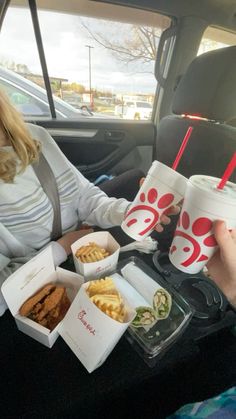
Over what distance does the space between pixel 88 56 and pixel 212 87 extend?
1.19 m

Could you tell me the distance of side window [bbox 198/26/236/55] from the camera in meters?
2.24

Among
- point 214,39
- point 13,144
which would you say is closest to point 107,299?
point 13,144

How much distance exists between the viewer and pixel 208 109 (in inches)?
56.9

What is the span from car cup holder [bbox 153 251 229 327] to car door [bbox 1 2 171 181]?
4.82ft

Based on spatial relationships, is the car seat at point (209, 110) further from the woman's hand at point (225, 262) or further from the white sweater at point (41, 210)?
the woman's hand at point (225, 262)

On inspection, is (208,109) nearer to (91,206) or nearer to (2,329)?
(91,206)

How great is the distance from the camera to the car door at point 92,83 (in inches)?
77.9

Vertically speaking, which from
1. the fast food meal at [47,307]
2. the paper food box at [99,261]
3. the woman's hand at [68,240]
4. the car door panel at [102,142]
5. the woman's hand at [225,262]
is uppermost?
the woman's hand at [225,262]

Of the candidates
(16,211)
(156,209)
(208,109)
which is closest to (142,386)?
(156,209)

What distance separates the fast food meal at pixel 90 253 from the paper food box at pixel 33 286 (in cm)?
6

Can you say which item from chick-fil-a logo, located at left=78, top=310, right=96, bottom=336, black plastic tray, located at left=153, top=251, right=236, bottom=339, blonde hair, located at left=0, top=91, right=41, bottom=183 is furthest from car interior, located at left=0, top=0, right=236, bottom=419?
blonde hair, located at left=0, top=91, right=41, bottom=183

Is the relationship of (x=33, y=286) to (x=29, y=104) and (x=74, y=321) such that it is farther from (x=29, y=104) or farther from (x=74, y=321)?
(x=29, y=104)

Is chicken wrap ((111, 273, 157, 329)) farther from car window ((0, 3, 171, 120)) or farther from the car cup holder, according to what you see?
car window ((0, 3, 171, 120))

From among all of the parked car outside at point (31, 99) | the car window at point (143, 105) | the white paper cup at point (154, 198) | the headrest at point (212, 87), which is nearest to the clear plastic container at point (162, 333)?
the white paper cup at point (154, 198)
